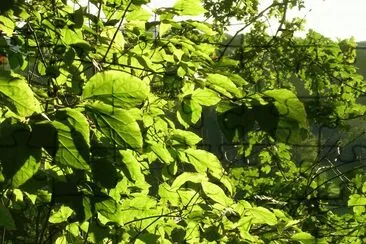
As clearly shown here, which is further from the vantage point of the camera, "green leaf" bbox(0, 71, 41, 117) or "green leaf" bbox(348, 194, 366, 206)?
"green leaf" bbox(348, 194, 366, 206)

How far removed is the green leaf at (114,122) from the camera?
1066 mm

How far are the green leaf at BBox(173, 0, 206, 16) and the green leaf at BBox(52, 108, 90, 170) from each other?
734mm

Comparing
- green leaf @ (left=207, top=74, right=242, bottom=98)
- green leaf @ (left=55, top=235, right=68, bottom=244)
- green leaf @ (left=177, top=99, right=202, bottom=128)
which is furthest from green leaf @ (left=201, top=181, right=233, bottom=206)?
green leaf @ (left=55, top=235, right=68, bottom=244)

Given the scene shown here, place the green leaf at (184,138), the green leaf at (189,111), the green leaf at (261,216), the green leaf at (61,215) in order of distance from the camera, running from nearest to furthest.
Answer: the green leaf at (189,111) < the green leaf at (184,138) < the green leaf at (261,216) < the green leaf at (61,215)

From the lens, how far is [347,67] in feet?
17.0

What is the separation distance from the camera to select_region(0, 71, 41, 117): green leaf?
3.23 feet

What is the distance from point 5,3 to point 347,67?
4358 mm

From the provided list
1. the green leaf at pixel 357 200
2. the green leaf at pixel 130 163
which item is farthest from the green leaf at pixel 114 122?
the green leaf at pixel 357 200

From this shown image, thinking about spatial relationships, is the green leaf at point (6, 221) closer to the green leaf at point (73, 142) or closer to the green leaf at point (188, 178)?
the green leaf at point (73, 142)

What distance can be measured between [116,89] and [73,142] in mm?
135

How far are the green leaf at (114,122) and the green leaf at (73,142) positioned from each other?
31 millimetres

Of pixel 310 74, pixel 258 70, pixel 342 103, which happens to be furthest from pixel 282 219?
pixel 258 70

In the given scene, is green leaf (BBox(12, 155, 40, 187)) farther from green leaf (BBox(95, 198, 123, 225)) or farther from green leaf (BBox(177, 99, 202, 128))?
green leaf (BBox(177, 99, 202, 128))

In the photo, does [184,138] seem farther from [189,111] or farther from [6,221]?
[6,221]
